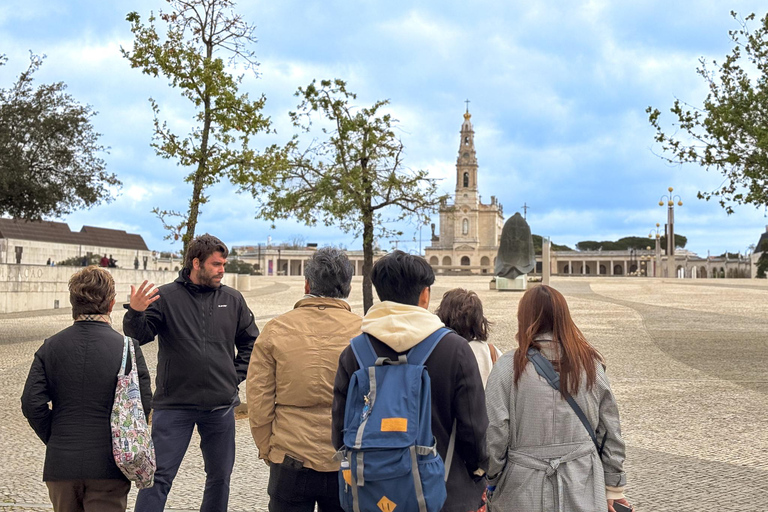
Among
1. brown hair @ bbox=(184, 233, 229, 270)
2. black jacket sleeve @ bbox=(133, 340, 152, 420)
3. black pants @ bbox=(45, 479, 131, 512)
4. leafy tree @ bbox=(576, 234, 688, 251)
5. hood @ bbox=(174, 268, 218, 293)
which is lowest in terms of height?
black pants @ bbox=(45, 479, 131, 512)

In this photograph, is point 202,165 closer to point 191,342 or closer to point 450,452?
point 191,342

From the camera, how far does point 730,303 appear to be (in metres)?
29.7

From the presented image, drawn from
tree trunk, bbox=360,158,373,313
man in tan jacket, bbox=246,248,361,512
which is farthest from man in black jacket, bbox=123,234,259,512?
tree trunk, bbox=360,158,373,313

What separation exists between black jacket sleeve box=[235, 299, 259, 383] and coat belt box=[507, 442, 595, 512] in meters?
2.06

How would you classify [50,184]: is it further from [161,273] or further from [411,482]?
[161,273]

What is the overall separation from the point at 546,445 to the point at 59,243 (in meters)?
68.6

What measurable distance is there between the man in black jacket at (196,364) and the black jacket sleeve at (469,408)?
1.96 m

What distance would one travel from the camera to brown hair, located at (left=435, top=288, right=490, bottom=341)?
3947mm

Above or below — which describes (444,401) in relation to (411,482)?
above

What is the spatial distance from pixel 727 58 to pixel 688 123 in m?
1.56

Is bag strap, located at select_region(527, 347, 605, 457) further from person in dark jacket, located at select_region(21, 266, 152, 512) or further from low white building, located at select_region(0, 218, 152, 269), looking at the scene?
low white building, located at select_region(0, 218, 152, 269)

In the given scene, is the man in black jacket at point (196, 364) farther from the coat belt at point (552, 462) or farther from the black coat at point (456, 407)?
the coat belt at point (552, 462)

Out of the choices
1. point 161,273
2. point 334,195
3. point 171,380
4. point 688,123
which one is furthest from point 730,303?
point 171,380

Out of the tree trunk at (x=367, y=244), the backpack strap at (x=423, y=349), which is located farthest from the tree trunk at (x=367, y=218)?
the backpack strap at (x=423, y=349)
